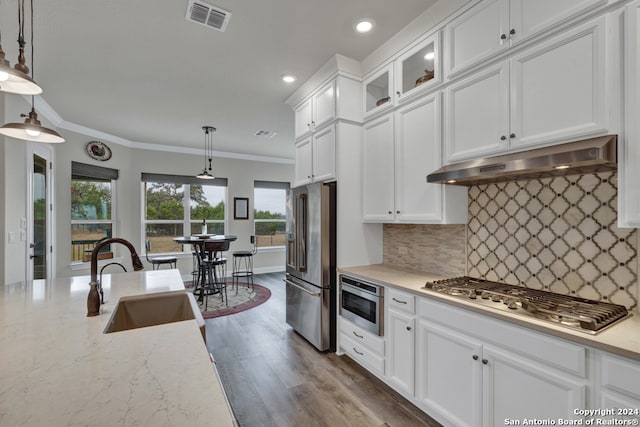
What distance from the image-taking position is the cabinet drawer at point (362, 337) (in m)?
2.37

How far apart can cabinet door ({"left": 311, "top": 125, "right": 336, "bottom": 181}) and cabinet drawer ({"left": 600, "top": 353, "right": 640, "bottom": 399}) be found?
2.23 meters

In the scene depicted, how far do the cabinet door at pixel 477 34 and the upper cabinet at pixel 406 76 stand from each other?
0.12 m

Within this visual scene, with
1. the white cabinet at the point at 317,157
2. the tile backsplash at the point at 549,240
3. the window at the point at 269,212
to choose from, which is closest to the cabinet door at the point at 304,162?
the white cabinet at the point at 317,157

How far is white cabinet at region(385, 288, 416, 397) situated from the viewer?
2080mm

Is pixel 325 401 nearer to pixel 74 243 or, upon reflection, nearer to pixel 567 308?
pixel 567 308

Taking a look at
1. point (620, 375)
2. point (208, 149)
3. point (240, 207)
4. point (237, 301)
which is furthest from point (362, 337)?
point (208, 149)

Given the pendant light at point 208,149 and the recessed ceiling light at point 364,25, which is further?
the pendant light at point 208,149

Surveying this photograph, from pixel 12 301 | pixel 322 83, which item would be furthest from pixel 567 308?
pixel 12 301

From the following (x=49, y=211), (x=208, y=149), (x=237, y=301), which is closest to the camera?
(x=49, y=211)

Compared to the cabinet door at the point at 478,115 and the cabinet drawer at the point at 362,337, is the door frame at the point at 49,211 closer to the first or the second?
the cabinet drawer at the point at 362,337

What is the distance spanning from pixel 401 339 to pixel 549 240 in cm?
117

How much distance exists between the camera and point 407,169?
96.2 inches

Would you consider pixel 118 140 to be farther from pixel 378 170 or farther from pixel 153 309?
pixel 378 170

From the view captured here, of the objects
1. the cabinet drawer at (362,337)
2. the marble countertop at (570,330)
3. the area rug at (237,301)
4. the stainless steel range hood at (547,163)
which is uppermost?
the stainless steel range hood at (547,163)
